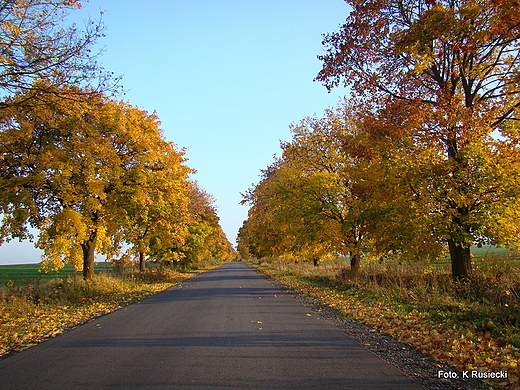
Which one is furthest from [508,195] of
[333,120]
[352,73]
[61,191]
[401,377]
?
[61,191]

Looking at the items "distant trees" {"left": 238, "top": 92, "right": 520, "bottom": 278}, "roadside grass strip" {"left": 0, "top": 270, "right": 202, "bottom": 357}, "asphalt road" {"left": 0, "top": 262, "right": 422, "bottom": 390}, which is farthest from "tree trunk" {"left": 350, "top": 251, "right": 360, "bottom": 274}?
"roadside grass strip" {"left": 0, "top": 270, "right": 202, "bottom": 357}

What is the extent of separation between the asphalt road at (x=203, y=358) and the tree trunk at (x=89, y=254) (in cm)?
1129

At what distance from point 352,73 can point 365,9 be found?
2.02 m

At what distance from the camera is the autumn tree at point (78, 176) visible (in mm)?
15664

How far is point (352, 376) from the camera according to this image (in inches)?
207

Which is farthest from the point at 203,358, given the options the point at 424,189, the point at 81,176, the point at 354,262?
the point at 354,262

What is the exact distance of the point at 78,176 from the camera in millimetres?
17281

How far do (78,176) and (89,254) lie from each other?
5.50 m

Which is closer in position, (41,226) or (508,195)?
(508,195)

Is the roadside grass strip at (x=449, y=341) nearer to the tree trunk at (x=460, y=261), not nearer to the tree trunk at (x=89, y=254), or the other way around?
the tree trunk at (x=460, y=261)

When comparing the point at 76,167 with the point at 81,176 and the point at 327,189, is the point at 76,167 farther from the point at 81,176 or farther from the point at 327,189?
the point at 327,189

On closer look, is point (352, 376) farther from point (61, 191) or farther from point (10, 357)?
point (61, 191)

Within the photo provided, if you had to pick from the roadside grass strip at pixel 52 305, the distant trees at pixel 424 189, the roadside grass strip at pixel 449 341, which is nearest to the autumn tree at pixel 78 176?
the roadside grass strip at pixel 52 305

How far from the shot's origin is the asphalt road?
512 cm
